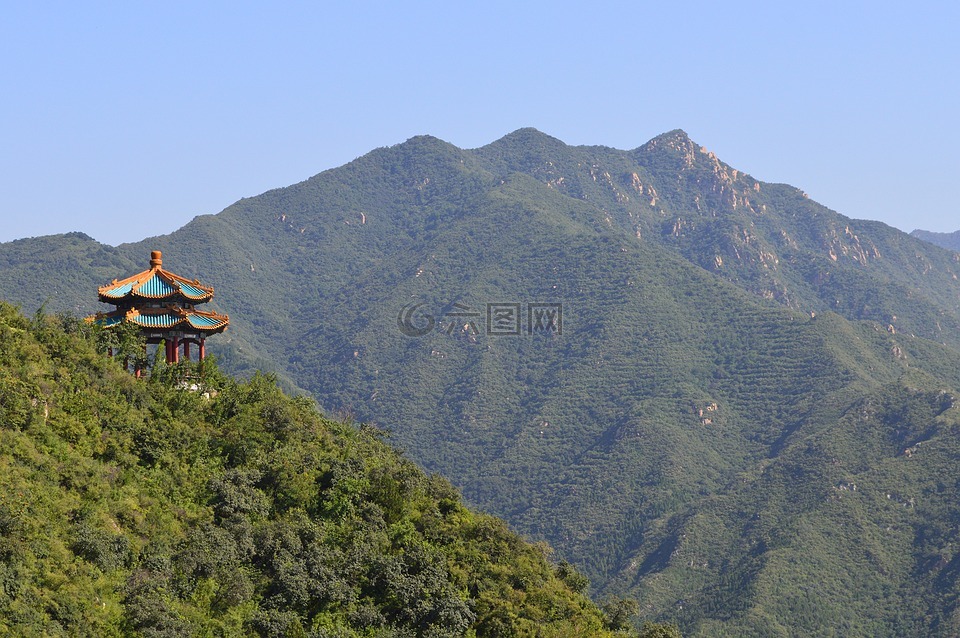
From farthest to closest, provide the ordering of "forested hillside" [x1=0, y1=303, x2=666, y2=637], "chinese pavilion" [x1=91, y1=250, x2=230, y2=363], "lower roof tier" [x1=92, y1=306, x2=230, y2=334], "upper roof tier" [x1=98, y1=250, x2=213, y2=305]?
"lower roof tier" [x1=92, y1=306, x2=230, y2=334] → "chinese pavilion" [x1=91, y1=250, x2=230, y2=363] → "upper roof tier" [x1=98, y1=250, x2=213, y2=305] → "forested hillside" [x1=0, y1=303, x2=666, y2=637]

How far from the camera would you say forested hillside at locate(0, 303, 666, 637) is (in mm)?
42844

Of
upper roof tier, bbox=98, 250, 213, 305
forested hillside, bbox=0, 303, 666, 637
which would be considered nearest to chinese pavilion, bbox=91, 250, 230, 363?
upper roof tier, bbox=98, 250, 213, 305

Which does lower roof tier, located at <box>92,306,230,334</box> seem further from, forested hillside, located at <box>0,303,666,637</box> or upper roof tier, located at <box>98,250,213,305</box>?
forested hillside, located at <box>0,303,666,637</box>

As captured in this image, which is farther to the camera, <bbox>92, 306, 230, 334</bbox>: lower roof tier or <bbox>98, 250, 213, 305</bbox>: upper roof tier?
<bbox>92, 306, 230, 334</bbox>: lower roof tier

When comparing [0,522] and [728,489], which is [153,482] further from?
[728,489]

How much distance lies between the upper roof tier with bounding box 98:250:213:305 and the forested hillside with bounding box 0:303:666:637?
2.18 meters

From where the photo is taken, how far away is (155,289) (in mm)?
57844

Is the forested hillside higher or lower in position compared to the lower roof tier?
lower

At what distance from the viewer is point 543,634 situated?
5141 cm

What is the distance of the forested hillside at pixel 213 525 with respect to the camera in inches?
1687

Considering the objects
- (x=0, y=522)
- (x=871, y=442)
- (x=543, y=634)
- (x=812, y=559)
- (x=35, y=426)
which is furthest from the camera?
(x=871, y=442)

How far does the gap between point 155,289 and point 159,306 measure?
0.76 meters

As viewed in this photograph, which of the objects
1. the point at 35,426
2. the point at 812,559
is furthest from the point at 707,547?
the point at 35,426

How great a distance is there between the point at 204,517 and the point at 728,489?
14901cm
